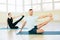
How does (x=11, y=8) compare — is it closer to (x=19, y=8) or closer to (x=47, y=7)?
(x=19, y=8)

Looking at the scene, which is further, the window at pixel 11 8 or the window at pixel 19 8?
the window at pixel 19 8

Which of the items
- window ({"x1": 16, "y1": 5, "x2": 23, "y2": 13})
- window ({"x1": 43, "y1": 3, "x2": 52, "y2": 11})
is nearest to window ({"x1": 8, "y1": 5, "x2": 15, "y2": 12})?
window ({"x1": 16, "y1": 5, "x2": 23, "y2": 13})

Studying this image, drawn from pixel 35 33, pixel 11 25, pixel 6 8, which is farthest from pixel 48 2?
pixel 35 33

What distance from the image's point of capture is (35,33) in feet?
16.7

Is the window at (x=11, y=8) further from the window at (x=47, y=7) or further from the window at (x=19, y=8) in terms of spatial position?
the window at (x=47, y=7)

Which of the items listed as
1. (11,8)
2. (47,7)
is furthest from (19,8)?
(47,7)

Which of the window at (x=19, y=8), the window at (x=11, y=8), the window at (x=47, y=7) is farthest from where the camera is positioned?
the window at (x=19, y=8)

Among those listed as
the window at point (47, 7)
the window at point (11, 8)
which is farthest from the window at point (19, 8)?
the window at point (47, 7)

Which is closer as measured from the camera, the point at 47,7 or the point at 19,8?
the point at 47,7

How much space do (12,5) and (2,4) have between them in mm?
863

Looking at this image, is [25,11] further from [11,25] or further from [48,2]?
A: [11,25]

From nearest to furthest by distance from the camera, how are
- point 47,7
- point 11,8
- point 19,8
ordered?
point 47,7 < point 11,8 < point 19,8

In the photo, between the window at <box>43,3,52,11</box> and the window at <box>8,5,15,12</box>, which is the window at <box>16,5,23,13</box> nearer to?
the window at <box>8,5,15,12</box>

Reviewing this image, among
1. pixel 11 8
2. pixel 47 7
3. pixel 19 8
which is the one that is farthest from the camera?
pixel 19 8
